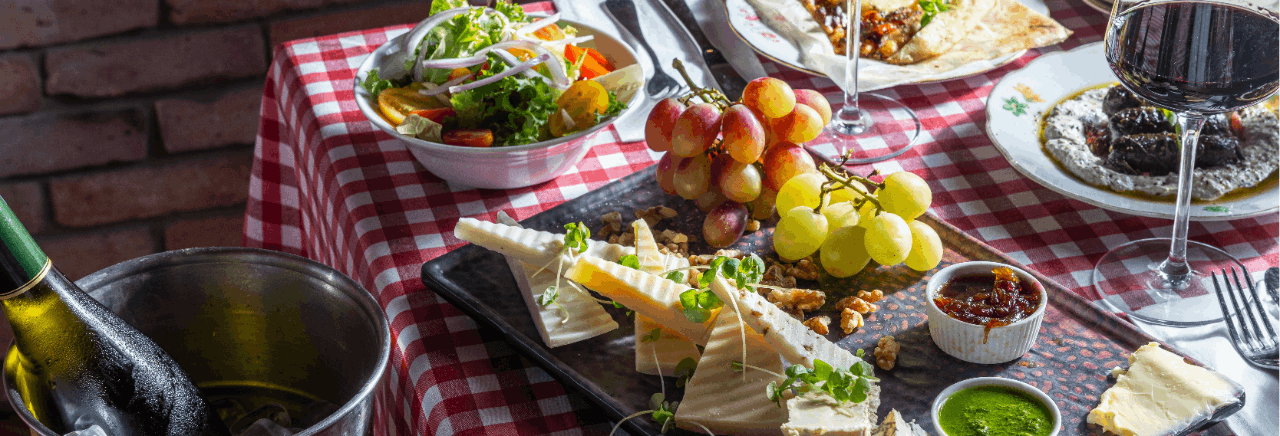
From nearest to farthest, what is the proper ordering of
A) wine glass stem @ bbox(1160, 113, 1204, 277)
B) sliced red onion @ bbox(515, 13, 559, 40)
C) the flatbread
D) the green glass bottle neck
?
the green glass bottle neck < wine glass stem @ bbox(1160, 113, 1204, 277) < sliced red onion @ bbox(515, 13, 559, 40) < the flatbread

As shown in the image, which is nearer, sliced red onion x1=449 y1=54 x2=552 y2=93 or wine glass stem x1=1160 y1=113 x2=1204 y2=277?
wine glass stem x1=1160 y1=113 x2=1204 y2=277

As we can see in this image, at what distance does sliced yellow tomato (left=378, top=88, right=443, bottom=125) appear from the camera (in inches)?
40.8

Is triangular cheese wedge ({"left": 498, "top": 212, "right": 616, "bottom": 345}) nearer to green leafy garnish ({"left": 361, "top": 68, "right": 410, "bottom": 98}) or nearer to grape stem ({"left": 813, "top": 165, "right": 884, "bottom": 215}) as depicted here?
grape stem ({"left": 813, "top": 165, "right": 884, "bottom": 215})

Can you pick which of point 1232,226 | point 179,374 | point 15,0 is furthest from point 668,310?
point 15,0

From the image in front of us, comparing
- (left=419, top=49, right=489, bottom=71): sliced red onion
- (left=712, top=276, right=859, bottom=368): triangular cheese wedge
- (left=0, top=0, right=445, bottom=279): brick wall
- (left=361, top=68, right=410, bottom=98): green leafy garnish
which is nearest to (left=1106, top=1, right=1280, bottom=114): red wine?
(left=712, top=276, right=859, bottom=368): triangular cheese wedge

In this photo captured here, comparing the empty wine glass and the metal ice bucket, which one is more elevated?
the metal ice bucket

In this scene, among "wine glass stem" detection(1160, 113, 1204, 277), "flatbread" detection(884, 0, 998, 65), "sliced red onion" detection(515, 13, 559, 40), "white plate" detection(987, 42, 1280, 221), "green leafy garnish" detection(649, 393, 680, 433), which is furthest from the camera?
"flatbread" detection(884, 0, 998, 65)

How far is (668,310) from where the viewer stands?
739 mm

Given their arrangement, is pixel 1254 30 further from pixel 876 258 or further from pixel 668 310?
pixel 668 310

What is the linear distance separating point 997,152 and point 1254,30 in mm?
413

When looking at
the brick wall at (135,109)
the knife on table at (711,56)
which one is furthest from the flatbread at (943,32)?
the brick wall at (135,109)

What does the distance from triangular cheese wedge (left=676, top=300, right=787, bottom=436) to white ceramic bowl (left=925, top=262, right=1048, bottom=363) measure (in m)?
0.15

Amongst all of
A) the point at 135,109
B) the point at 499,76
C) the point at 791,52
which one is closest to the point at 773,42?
the point at 791,52

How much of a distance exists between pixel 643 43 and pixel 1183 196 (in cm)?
A: 71
